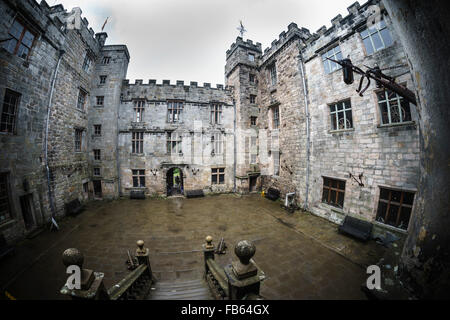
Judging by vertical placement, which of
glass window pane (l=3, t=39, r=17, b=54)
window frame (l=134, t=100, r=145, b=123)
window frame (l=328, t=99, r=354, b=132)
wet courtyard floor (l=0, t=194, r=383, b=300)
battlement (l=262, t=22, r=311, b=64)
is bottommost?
wet courtyard floor (l=0, t=194, r=383, b=300)

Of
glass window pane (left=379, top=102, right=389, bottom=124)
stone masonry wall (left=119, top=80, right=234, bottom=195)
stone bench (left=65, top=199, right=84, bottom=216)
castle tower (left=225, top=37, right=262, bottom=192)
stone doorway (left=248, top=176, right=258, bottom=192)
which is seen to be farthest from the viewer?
stone doorway (left=248, top=176, right=258, bottom=192)

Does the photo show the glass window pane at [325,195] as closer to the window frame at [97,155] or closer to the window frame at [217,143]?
the window frame at [217,143]

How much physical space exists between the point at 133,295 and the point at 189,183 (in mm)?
10243

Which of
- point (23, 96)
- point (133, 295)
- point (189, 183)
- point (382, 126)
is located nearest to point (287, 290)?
point (133, 295)

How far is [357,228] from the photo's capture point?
7172 millimetres

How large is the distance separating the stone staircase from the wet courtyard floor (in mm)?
386

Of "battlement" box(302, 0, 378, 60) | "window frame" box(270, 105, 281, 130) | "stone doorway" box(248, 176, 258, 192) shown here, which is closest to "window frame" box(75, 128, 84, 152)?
"stone doorway" box(248, 176, 258, 192)

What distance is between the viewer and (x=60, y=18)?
31.7 ft

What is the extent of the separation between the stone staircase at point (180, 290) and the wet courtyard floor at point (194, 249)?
15.2 inches

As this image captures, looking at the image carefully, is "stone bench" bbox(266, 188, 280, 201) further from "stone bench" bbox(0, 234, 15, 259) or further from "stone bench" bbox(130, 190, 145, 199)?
"stone bench" bbox(0, 234, 15, 259)

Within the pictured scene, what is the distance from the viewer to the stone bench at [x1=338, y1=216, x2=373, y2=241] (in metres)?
6.77

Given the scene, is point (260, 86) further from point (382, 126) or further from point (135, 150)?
point (135, 150)

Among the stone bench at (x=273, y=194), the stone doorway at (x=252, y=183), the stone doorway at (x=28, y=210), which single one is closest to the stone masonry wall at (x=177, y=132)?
the stone doorway at (x=252, y=183)

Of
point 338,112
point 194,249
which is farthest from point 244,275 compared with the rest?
point 338,112
